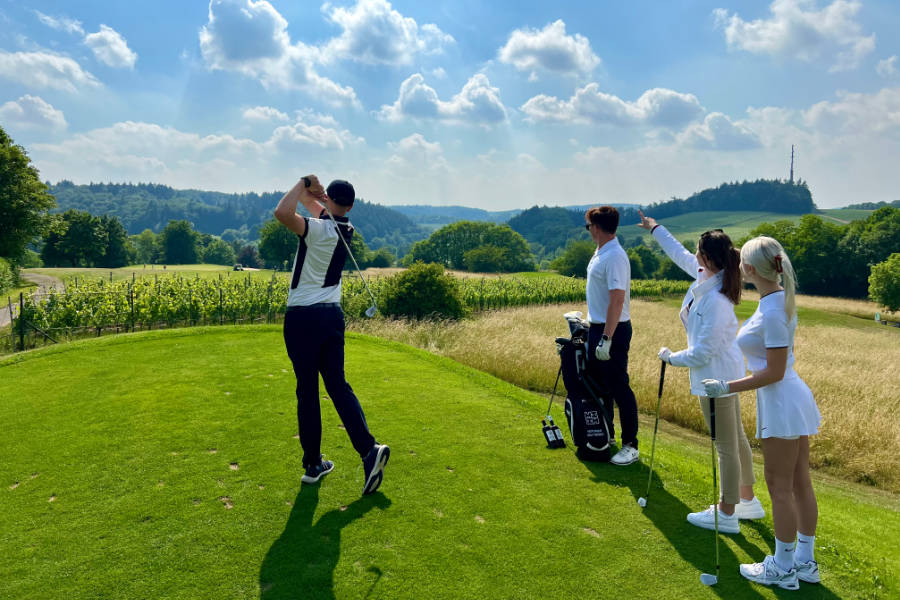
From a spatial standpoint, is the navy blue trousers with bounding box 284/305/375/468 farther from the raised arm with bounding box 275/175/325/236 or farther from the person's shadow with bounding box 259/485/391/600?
the raised arm with bounding box 275/175/325/236

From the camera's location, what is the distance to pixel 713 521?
4191mm

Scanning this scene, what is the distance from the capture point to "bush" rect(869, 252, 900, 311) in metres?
40.6

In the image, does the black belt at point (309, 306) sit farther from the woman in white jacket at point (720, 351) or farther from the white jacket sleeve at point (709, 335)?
the white jacket sleeve at point (709, 335)

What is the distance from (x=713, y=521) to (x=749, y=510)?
506mm

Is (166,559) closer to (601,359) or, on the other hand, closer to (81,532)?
(81,532)

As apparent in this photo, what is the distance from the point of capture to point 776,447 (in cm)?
346

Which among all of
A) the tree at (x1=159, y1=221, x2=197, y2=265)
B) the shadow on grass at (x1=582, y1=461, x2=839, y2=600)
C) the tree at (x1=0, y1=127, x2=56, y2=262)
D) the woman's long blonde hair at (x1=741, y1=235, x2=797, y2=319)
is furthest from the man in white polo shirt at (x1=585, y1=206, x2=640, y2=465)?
the tree at (x1=159, y1=221, x2=197, y2=265)

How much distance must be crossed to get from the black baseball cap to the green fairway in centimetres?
269

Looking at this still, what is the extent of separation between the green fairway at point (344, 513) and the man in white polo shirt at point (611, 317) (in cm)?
64

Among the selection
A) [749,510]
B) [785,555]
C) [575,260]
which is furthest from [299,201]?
[575,260]

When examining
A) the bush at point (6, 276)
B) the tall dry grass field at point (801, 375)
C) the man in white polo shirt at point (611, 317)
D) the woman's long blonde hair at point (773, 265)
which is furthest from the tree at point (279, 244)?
the woman's long blonde hair at point (773, 265)

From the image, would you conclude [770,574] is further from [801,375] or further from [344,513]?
[801,375]

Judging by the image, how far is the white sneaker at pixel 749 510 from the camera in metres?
4.39

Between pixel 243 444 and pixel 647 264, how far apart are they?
113m
